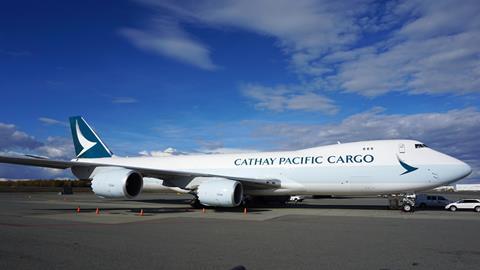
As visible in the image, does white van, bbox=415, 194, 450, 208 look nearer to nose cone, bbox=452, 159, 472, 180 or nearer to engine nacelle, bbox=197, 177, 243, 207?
nose cone, bbox=452, 159, 472, 180

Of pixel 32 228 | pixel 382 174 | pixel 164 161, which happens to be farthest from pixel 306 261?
pixel 164 161

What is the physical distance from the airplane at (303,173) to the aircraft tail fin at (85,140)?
7.04m

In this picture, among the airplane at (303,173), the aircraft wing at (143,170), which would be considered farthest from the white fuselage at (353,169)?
the aircraft wing at (143,170)

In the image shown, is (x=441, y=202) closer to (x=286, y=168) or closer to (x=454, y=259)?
(x=286, y=168)

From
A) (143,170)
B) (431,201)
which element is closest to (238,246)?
(143,170)

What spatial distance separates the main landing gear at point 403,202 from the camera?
21.6 meters

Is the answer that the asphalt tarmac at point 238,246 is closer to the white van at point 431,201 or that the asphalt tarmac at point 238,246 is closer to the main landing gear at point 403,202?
the main landing gear at point 403,202

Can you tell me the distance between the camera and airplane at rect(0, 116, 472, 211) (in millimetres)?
20641

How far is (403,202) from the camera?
22.0m

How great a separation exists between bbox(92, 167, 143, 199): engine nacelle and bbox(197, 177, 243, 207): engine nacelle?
3.37 meters

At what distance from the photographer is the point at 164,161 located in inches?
1137

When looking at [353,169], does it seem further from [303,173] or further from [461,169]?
[461,169]

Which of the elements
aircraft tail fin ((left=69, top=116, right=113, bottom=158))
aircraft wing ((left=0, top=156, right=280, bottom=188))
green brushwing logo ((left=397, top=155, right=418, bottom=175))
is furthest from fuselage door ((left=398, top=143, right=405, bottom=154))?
aircraft tail fin ((left=69, top=116, right=113, bottom=158))

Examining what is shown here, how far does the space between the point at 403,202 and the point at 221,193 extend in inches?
389
